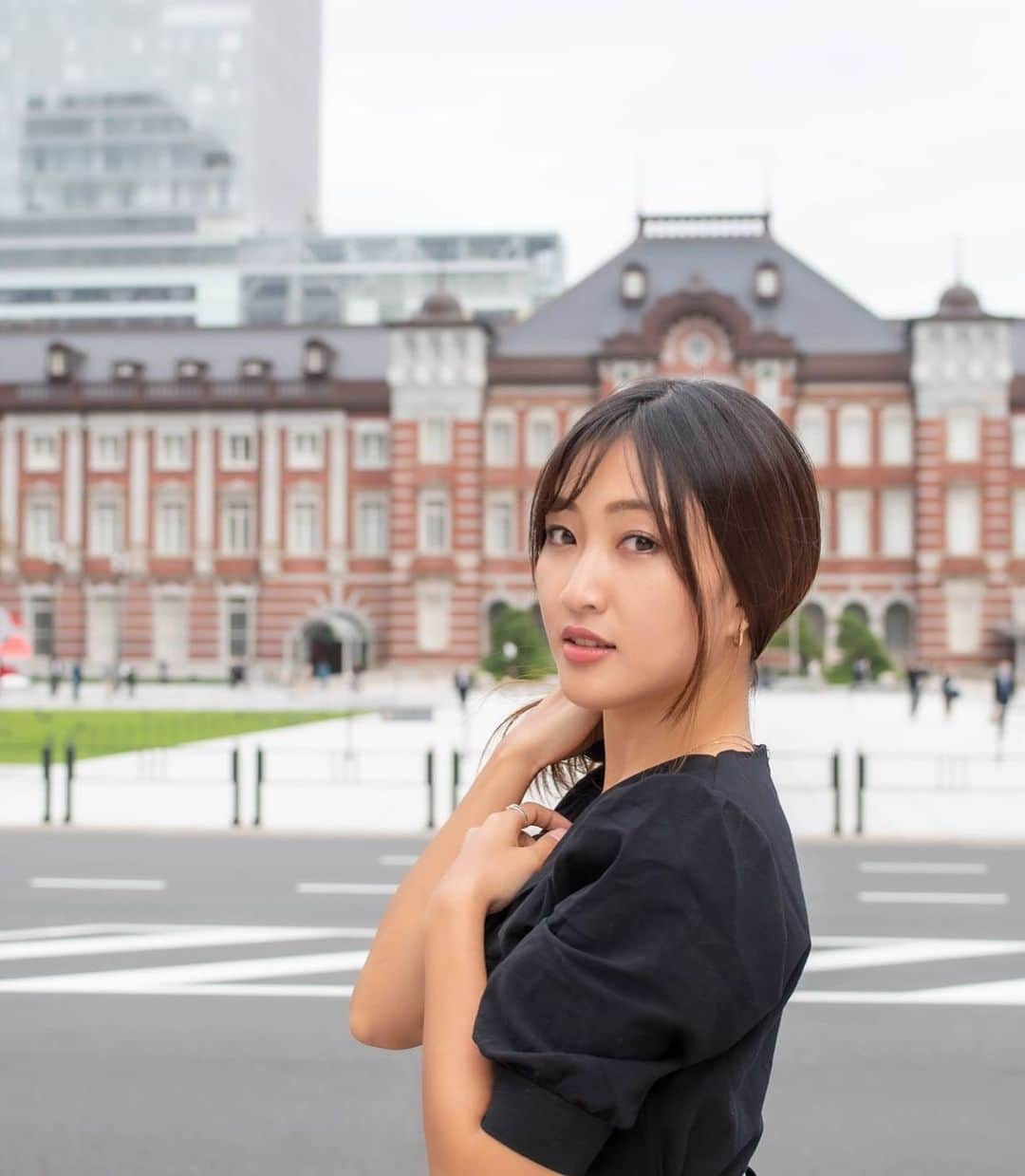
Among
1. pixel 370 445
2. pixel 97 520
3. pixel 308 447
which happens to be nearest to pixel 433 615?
pixel 370 445

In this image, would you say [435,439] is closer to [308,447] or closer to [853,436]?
[308,447]

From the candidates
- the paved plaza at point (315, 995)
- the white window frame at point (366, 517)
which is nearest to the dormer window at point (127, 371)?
the white window frame at point (366, 517)

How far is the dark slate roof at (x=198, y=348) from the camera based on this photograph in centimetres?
5503

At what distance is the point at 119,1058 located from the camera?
5652mm

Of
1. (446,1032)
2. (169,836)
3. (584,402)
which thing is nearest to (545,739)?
(446,1032)

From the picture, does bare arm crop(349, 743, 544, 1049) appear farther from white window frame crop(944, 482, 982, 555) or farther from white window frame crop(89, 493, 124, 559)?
white window frame crop(89, 493, 124, 559)

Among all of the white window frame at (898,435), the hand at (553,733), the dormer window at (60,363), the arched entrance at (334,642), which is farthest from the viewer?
the dormer window at (60,363)

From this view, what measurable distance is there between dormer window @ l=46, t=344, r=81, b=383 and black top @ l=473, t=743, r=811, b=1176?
2211 inches

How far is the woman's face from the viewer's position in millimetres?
1659

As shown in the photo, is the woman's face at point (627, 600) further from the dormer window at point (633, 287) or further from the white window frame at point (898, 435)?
the dormer window at point (633, 287)

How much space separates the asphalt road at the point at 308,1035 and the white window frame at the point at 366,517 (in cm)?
4256

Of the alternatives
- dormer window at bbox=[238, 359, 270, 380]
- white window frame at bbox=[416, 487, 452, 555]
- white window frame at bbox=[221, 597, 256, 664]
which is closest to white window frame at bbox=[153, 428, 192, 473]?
dormer window at bbox=[238, 359, 270, 380]

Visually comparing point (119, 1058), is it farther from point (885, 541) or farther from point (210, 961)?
point (885, 541)

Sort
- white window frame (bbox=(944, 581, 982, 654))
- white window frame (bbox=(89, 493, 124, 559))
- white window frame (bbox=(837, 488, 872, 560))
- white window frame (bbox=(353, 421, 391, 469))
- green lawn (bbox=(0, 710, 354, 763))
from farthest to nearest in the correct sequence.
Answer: white window frame (bbox=(89, 493, 124, 559))
white window frame (bbox=(353, 421, 391, 469))
white window frame (bbox=(837, 488, 872, 560))
white window frame (bbox=(944, 581, 982, 654))
green lawn (bbox=(0, 710, 354, 763))
